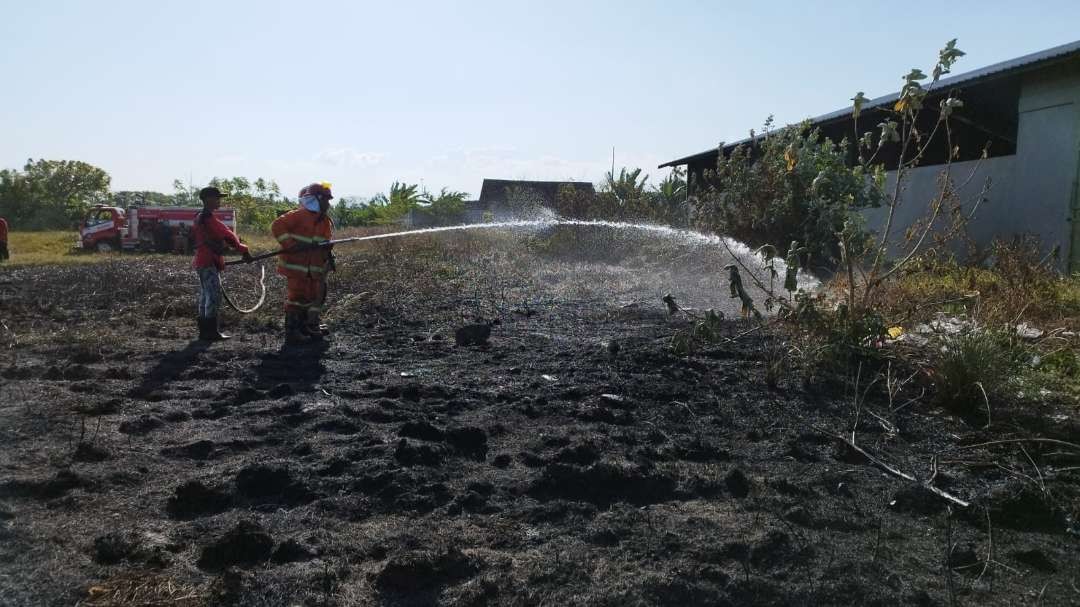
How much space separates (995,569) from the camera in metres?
2.99

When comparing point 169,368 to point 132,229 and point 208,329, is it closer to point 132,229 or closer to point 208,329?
point 208,329

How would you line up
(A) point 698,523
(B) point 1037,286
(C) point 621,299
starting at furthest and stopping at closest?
(C) point 621,299 → (B) point 1037,286 → (A) point 698,523

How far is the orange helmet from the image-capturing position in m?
8.20

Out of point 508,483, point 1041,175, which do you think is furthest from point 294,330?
point 1041,175

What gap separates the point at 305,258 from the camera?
812 cm

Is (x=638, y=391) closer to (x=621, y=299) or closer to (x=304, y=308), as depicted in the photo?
(x=304, y=308)

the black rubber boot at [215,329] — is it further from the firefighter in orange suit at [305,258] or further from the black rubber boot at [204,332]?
the firefighter in orange suit at [305,258]

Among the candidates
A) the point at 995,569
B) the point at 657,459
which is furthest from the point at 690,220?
the point at 995,569

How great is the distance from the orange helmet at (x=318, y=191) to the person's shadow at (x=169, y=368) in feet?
5.75

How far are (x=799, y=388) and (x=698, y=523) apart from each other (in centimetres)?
256

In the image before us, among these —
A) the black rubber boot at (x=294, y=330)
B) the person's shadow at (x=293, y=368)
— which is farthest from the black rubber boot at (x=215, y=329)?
the person's shadow at (x=293, y=368)

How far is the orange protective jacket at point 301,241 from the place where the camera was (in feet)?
26.3

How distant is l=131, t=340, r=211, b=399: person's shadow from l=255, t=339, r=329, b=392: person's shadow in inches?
23.4

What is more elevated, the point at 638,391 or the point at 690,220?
the point at 690,220
